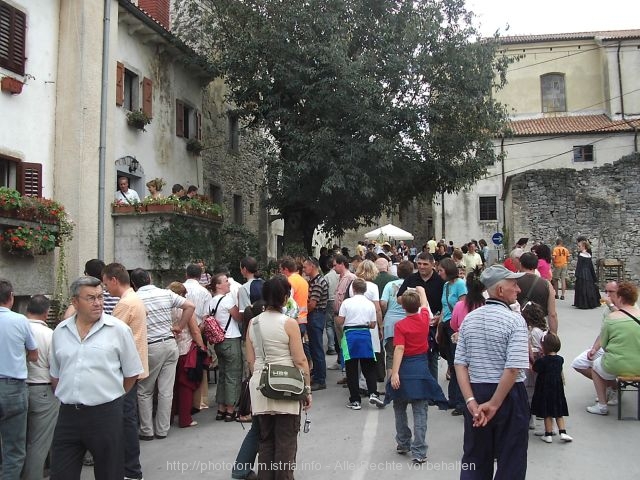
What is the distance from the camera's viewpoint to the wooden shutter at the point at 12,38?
10.8 meters

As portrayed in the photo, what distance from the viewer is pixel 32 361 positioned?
5113mm

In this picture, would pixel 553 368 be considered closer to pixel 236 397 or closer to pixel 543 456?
pixel 543 456

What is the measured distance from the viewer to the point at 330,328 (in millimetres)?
11500

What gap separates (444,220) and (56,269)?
27.4 m

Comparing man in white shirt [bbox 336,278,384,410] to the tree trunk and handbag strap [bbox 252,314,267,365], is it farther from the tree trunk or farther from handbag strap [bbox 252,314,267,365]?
the tree trunk

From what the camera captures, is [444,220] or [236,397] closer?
[236,397]

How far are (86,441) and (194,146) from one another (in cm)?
1519

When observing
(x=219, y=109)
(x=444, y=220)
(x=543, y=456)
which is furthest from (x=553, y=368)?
(x=444, y=220)

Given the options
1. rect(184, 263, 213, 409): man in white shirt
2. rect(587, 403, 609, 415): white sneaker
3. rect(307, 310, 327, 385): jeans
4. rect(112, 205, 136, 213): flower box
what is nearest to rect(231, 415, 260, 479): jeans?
rect(184, 263, 213, 409): man in white shirt

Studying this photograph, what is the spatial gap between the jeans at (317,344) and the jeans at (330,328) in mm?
1452

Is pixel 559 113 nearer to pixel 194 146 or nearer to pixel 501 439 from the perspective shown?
pixel 194 146

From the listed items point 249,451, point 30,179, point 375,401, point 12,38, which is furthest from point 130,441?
point 12,38

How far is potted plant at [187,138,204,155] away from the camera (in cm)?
1817

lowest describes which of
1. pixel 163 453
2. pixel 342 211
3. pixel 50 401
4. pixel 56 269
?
pixel 163 453
